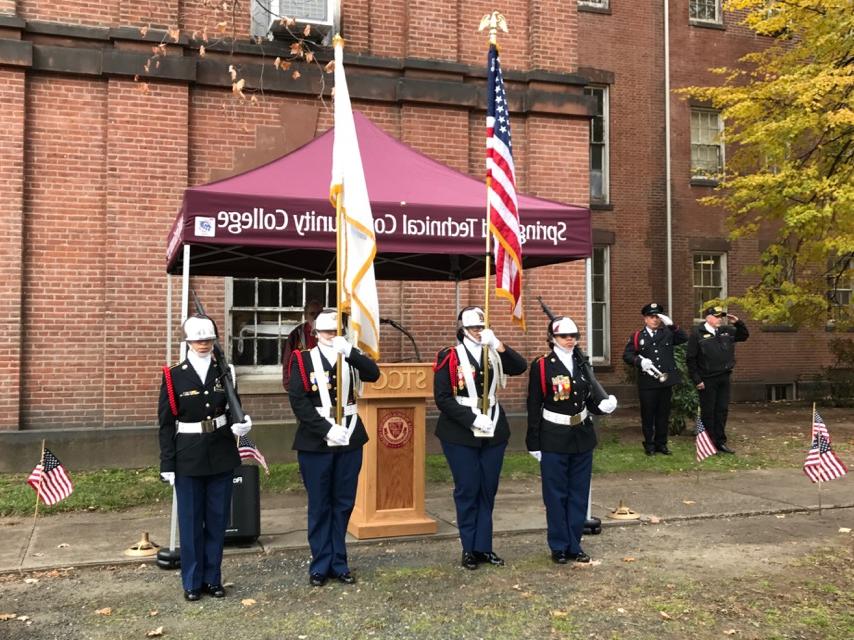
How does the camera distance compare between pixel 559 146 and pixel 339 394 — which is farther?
pixel 559 146

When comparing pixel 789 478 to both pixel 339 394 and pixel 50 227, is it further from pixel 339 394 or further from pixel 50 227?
pixel 50 227

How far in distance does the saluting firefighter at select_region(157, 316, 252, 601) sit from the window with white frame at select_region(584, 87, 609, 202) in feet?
49.7

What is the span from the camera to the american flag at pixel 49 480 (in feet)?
22.5

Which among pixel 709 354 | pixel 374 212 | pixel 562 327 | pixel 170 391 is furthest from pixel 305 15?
pixel 170 391

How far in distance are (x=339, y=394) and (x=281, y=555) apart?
1.70 metres

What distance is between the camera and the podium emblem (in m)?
7.30

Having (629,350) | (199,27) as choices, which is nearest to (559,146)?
(629,350)

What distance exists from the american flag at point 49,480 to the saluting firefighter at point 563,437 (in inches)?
158

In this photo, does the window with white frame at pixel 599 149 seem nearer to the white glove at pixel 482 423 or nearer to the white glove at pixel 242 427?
the white glove at pixel 482 423

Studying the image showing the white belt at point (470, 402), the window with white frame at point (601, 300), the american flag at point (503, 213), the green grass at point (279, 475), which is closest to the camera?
the white belt at point (470, 402)

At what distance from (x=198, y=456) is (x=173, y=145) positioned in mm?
6465

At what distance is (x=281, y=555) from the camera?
22.4 feet

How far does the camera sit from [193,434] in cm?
570

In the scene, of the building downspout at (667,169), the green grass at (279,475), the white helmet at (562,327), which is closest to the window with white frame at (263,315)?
the green grass at (279,475)
